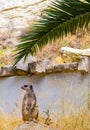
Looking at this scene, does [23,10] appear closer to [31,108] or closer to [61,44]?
[61,44]

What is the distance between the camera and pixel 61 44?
24.7ft

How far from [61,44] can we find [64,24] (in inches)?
140

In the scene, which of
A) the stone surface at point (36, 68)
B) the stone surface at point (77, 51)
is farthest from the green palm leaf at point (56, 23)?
the stone surface at point (77, 51)

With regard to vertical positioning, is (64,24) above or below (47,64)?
above

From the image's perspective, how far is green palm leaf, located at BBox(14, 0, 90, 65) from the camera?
Answer: 3830 millimetres

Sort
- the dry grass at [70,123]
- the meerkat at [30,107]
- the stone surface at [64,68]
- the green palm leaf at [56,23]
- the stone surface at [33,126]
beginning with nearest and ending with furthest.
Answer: the green palm leaf at [56,23] < the stone surface at [33,126] < the meerkat at [30,107] < the dry grass at [70,123] < the stone surface at [64,68]

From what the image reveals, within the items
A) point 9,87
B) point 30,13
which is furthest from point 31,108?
point 30,13

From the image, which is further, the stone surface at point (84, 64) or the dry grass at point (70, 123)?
the stone surface at point (84, 64)

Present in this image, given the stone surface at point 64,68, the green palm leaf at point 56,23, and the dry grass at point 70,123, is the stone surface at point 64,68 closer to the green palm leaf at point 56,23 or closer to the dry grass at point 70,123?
the dry grass at point 70,123

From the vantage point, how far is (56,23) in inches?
156

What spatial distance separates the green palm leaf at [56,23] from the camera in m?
3.83

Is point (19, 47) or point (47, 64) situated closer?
point (19, 47)

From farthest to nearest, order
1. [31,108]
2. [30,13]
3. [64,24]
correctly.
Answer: [30,13], [31,108], [64,24]

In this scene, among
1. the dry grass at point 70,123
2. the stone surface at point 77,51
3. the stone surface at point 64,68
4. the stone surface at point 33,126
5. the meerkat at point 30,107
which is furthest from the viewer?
the stone surface at point 77,51
